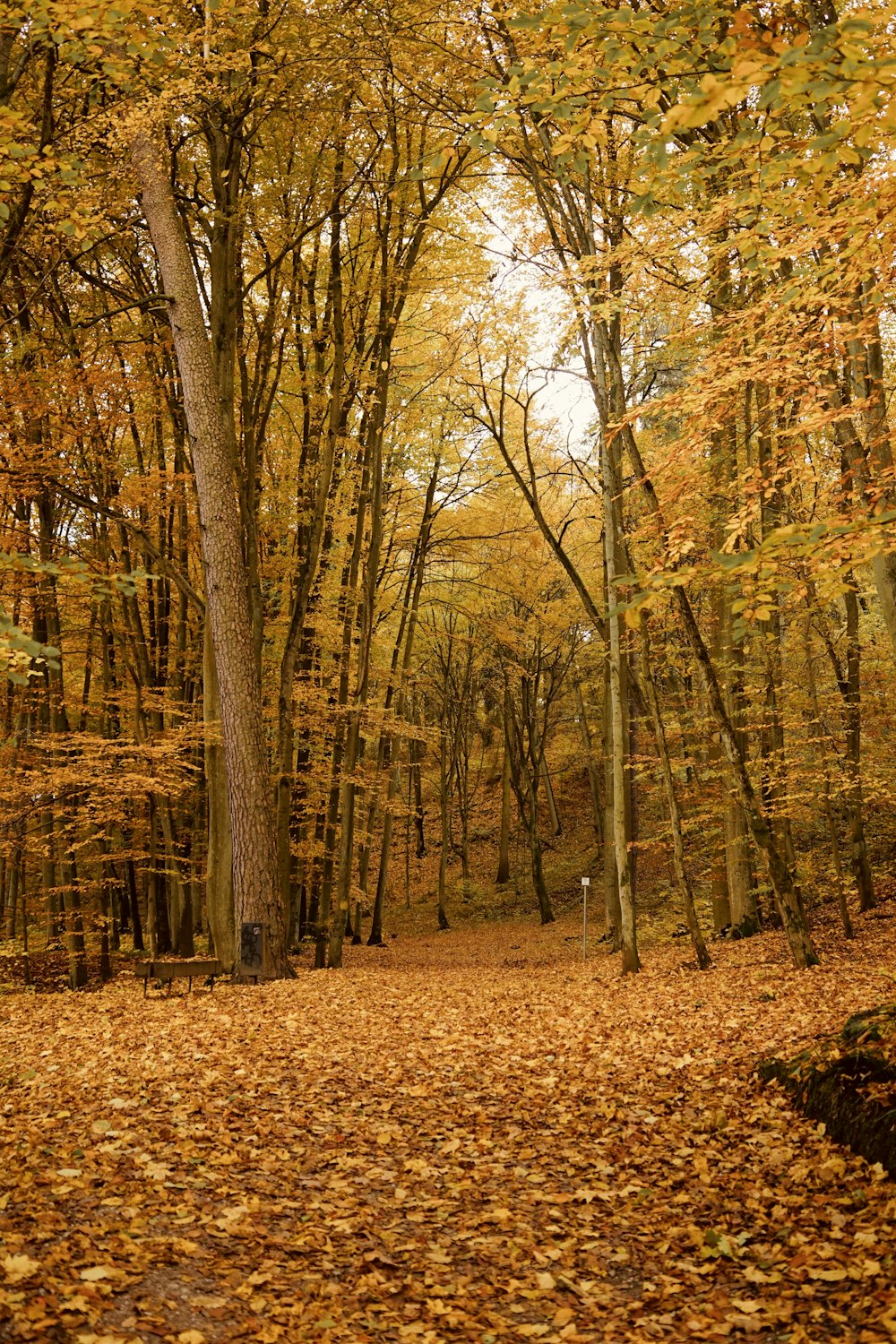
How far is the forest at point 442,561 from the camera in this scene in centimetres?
392

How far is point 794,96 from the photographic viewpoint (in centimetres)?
380

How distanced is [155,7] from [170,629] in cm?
1402

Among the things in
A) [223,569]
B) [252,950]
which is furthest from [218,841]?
[223,569]

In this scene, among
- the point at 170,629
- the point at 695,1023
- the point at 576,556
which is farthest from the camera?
the point at 576,556

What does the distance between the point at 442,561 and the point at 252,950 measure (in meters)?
11.5

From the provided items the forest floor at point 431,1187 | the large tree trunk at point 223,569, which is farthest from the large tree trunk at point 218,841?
the forest floor at point 431,1187

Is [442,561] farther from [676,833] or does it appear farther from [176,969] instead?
[176,969]

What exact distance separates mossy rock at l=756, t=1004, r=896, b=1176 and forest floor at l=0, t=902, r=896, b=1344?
0.14m

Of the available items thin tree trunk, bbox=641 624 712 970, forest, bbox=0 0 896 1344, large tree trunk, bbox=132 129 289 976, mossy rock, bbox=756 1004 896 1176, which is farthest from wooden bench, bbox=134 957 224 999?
mossy rock, bbox=756 1004 896 1176

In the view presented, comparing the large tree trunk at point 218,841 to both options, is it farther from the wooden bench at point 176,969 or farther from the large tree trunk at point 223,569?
the large tree trunk at point 223,569

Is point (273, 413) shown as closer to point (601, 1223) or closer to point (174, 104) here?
point (174, 104)

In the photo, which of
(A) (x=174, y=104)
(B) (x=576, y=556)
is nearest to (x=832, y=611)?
(B) (x=576, y=556)

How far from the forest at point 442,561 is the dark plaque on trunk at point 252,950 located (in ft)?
0.44

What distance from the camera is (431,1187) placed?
4.61 m
